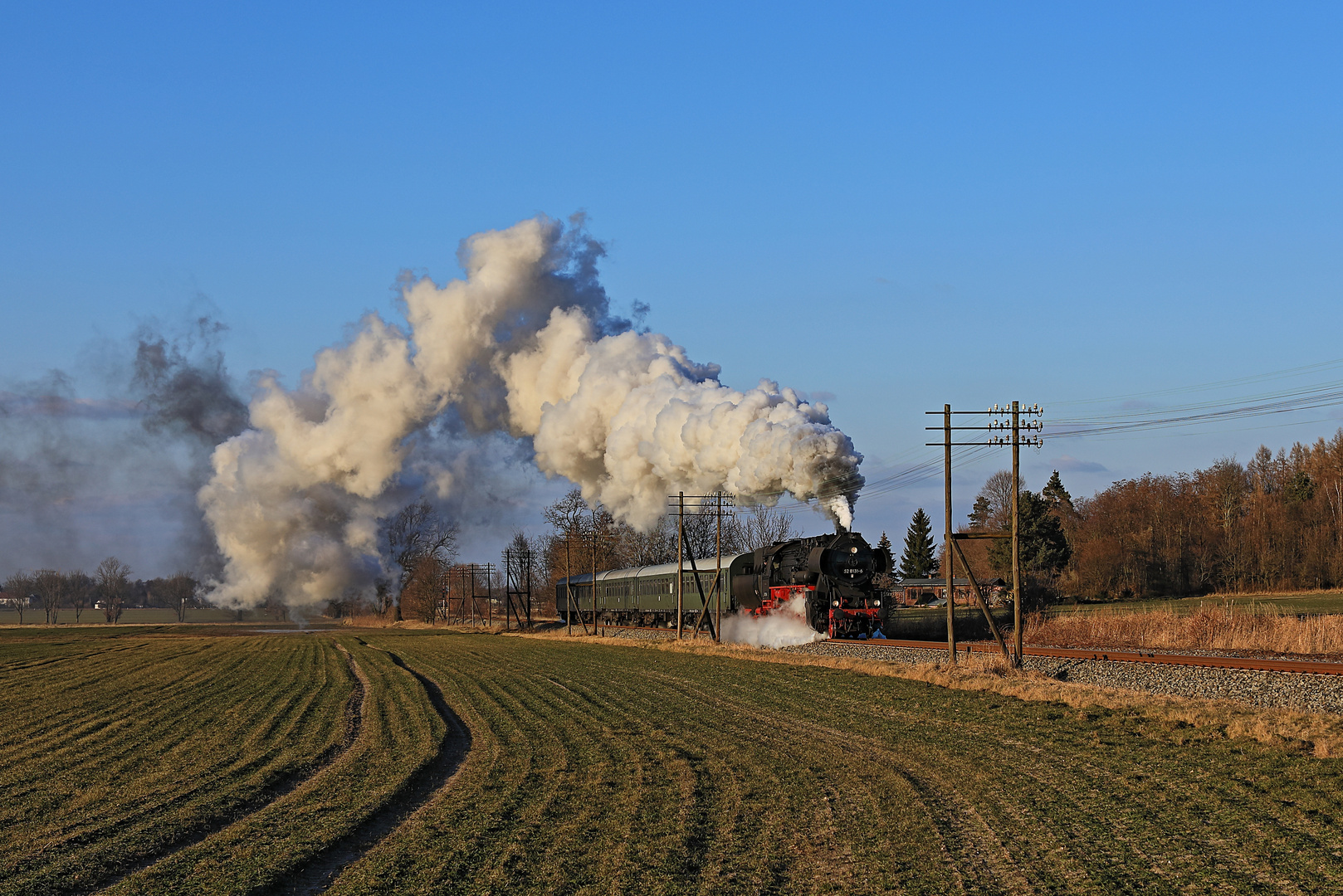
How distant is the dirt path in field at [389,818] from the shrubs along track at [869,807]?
0.20 m

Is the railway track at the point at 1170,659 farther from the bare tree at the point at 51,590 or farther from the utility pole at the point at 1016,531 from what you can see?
the bare tree at the point at 51,590

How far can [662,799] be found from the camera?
40.3 ft

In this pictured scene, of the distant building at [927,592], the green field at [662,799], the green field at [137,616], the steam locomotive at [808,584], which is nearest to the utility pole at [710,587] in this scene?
the steam locomotive at [808,584]

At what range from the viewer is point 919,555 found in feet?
376

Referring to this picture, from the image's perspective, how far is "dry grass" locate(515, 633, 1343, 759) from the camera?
14.6m

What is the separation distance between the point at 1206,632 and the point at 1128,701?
13821mm

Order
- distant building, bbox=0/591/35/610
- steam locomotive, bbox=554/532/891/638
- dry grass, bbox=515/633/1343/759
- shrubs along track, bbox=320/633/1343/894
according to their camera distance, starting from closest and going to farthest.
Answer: shrubs along track, bbox=320/633/1343/894 → dry grass, bbox=515/633/1343/759 → steam locomotive, bbox=554/532/891/638 → distant building, bbox=0/591/35/610

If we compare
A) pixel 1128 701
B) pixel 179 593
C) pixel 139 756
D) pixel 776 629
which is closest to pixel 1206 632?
pixel 1128 701

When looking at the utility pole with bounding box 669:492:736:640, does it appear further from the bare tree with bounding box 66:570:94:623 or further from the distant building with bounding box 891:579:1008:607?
the bare tree with bounding box 66:570:94:623

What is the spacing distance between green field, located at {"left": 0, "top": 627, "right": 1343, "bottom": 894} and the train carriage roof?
25.9m

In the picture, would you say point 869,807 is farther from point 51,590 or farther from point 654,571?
point 51,590

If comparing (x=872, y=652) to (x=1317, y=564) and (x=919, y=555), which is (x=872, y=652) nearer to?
(x=1317, y=564)

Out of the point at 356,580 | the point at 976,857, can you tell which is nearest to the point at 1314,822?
the point at 976,857

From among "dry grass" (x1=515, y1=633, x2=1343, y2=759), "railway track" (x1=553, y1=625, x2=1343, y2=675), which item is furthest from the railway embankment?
"dry grass" (x1=515, y1=633, x2=1343, y2=759)
